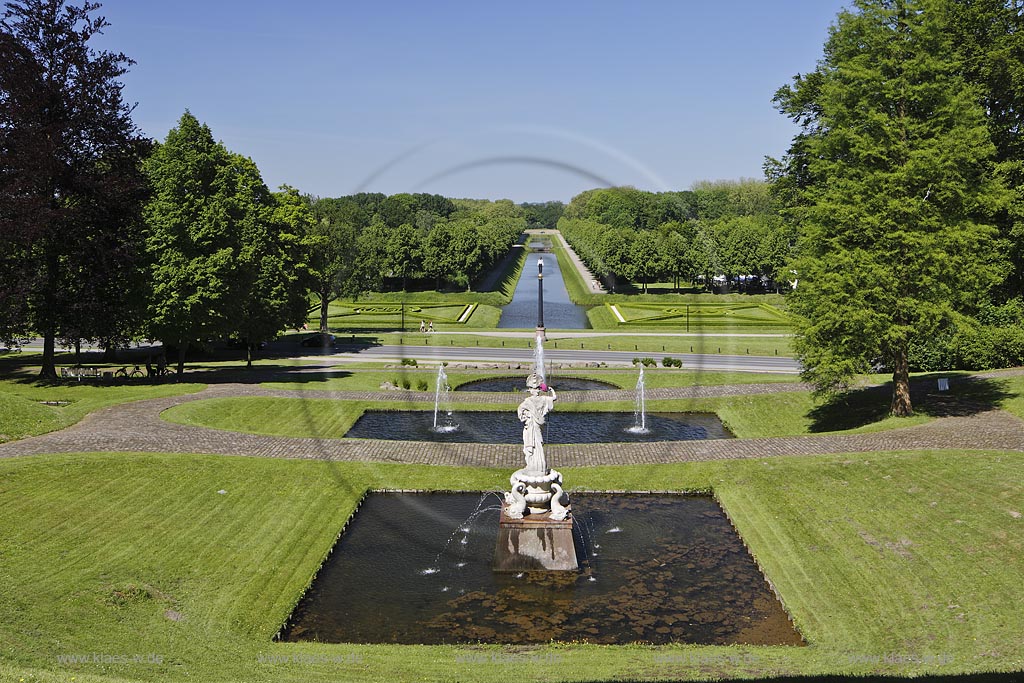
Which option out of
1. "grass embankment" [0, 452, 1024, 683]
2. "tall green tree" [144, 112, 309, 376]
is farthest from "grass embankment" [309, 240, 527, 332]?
"grass embankment" [0, 452, 1024, 683]

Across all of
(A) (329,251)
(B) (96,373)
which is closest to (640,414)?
(B) (96,373)

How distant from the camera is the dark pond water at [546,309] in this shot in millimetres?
105562

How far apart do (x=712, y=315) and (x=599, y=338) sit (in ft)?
71.9

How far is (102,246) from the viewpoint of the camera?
176ft

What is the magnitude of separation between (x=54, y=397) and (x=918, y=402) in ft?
169

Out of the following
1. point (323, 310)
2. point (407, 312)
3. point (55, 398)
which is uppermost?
point (323, 310)

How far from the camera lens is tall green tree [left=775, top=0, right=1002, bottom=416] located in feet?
132

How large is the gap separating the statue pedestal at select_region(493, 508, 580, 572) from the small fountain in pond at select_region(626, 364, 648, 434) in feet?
68.6

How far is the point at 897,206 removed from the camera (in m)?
40.3

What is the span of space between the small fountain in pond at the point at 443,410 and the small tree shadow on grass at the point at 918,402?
2081cm

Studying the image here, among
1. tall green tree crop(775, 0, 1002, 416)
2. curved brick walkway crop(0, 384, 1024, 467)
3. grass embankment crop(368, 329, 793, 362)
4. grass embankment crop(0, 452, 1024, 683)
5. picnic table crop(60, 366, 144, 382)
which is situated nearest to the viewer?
grass embankment crop(0, 452, 1024, 683)

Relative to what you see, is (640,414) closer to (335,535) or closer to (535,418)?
(535,418)

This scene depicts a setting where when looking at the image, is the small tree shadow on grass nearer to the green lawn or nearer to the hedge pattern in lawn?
the green lawn

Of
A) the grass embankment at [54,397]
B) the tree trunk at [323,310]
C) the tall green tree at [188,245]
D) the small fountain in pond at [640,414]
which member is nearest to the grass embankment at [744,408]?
the small fountain in pond at [640,414]
